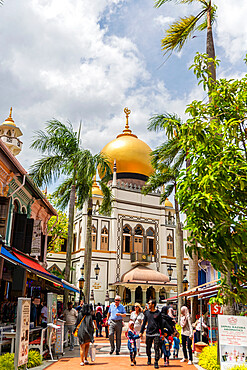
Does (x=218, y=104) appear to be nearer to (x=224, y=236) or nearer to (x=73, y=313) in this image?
(x=224, y=236)

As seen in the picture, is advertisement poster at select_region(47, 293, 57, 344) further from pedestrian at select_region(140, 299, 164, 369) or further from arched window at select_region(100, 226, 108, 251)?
arched window at select_region(100, 226, 108, 251)

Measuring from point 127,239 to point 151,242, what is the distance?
2992 millimetres

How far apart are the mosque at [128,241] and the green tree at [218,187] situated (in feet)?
91.2

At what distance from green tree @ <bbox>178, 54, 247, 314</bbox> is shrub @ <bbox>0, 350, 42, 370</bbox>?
437cm

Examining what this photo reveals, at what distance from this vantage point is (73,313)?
13.1m

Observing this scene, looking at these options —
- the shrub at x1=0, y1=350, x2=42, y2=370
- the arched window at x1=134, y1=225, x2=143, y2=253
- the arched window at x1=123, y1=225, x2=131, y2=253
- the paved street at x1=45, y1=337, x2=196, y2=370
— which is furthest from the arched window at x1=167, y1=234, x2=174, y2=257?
the shrub at x1=0, y1=350, x2=42, y2=370

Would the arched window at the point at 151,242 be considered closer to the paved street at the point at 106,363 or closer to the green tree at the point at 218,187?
the paved street at the point at 106,363

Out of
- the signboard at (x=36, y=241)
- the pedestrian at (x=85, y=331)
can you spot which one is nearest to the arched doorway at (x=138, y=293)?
the signboard at (x=36, y=241)

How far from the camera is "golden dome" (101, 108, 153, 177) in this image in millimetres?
42031

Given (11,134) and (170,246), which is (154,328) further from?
(170,246)

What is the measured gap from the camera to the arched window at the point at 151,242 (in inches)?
1565

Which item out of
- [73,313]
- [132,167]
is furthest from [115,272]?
[73,313]

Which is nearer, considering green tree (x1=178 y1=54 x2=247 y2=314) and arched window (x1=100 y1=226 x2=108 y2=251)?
green tree (x1=178 y1=54 x2=247 y2=314)

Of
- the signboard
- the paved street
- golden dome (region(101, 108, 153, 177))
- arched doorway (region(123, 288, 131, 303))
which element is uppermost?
golden dome (region(101, 108, 153, 177))
